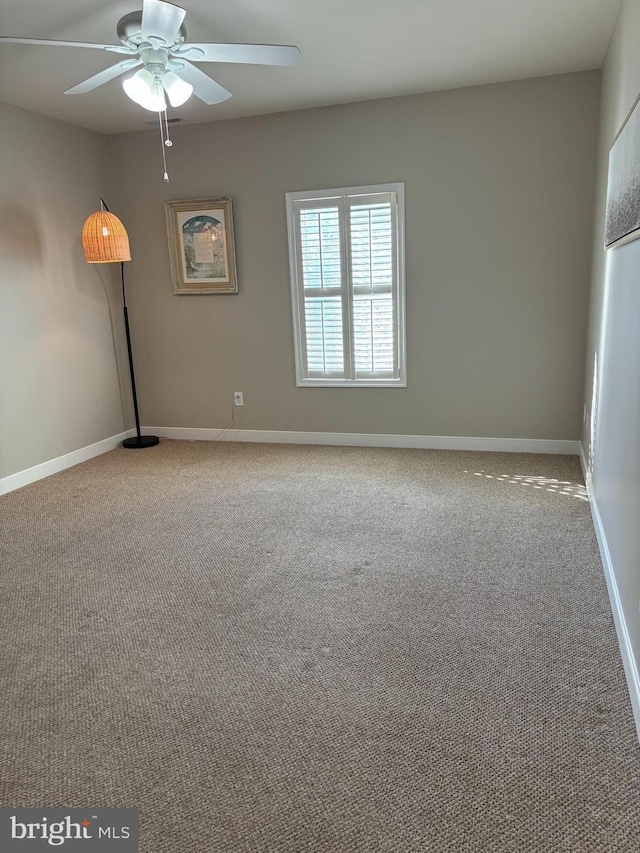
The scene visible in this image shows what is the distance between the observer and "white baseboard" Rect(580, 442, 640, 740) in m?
1.81

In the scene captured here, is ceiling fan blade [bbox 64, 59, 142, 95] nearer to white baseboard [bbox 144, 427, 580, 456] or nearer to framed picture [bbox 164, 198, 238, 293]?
framed picture [bbox 164, 198, 238, 293]

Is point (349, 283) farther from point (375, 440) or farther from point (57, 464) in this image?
point (57, 464)

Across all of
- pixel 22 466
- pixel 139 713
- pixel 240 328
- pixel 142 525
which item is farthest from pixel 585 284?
pixel 22 466

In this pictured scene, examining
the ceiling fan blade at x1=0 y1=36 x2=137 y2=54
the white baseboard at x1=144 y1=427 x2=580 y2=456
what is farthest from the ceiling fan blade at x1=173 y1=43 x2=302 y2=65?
the white baseboard at x1=144 y1=427 x2=580 y2=456

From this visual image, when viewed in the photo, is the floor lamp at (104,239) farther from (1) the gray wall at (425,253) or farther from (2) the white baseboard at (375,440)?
(2) the white baseboard at (375,440)

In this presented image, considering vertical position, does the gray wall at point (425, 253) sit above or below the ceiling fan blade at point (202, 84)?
below

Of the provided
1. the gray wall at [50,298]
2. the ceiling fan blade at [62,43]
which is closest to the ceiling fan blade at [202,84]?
the ceiling fan blade at [62,43]

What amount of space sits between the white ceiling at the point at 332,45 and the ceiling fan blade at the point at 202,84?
0.27 m

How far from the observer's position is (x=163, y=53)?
8.59 feet

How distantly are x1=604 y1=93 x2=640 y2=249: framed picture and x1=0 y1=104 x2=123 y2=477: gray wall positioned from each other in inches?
145

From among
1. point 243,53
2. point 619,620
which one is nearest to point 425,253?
point 243,53

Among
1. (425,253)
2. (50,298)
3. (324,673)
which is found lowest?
(324,673)

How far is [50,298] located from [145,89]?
6.98ft

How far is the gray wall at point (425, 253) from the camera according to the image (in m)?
4.05
